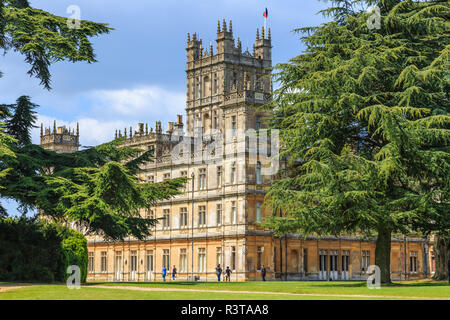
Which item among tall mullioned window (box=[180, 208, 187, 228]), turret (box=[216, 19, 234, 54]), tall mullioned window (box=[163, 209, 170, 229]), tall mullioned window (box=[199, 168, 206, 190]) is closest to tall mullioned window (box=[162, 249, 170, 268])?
tall mullioned window (box=[163, 209, 170, 229])

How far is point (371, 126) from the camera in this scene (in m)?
34.8

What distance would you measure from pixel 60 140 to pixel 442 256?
46245 millimetres

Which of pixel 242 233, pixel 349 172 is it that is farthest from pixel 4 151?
pixel 242 233

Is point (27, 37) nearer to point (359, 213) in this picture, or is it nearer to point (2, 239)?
point (2, 239)

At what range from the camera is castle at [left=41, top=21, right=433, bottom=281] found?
180 ft

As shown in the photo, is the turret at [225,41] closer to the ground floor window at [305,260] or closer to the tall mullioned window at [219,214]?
the tall mullioned window at [219,214]

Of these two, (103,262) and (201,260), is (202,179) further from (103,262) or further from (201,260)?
(103,262)

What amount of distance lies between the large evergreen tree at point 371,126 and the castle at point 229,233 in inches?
443

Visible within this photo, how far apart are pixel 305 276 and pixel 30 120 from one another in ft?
96.3

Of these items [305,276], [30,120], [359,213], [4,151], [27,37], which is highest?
[27,37]

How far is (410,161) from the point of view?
32.4 metres

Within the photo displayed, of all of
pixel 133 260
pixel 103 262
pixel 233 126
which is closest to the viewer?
pixel 233 126

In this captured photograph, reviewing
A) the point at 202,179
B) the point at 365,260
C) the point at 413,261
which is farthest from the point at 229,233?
the point at 413,261
